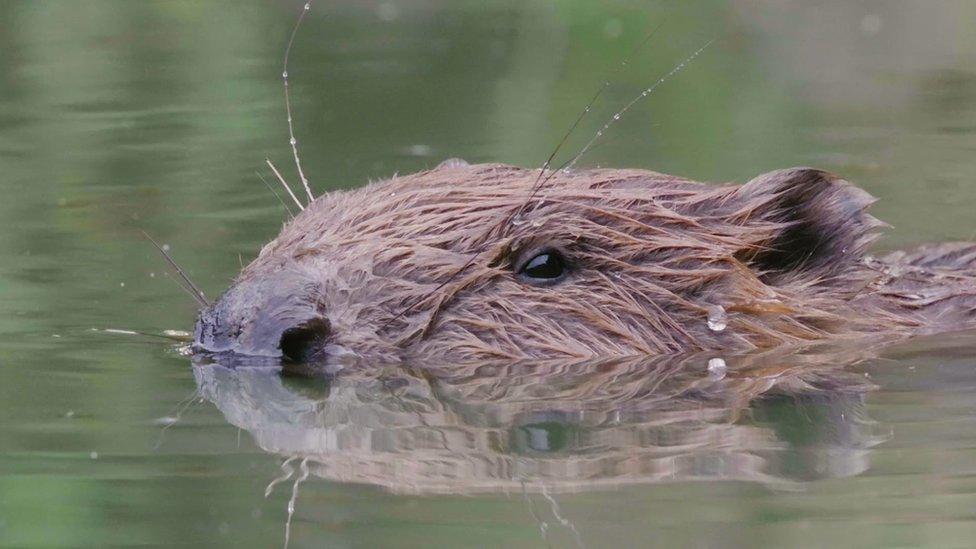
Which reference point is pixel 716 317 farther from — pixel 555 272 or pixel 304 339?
pixel 304 339

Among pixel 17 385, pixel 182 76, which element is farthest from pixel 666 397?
pixel 182 76

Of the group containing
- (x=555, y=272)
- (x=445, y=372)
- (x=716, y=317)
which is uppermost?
(x=555, y=272)

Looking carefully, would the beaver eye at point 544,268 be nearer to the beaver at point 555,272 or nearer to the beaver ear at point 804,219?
the beaver at point 555,272

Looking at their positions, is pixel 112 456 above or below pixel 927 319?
below

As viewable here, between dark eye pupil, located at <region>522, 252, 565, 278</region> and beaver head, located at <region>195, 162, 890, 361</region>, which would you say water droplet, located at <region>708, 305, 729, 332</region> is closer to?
beaver head, located at <region>195, 162, 890, 361</region>

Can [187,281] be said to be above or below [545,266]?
above

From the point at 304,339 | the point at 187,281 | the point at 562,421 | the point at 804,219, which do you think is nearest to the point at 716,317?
the point at 804,219

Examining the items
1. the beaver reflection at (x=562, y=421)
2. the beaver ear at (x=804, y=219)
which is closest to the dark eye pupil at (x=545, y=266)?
the beaver reflection at (x=562, y=421)

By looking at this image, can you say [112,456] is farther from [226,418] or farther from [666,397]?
[666,397]
